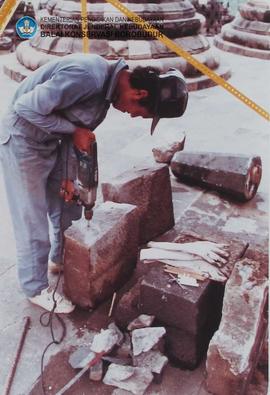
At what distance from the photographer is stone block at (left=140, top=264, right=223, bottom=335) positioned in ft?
9.09

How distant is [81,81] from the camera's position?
2.72 meters

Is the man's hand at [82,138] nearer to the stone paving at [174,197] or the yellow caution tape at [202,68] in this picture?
the stone paving at [174,197]

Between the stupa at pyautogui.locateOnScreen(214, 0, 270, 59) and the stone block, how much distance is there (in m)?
10.0

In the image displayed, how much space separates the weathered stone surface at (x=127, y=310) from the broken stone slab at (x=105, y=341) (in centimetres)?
17

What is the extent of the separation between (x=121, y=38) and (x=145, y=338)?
22.7 ft

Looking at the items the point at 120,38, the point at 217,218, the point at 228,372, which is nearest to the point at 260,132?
the point at 217,218

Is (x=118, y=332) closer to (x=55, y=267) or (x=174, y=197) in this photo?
(x=55, y=267)

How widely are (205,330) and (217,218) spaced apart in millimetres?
1799

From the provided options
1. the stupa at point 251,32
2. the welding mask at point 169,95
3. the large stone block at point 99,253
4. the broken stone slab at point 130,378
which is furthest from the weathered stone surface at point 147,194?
the stupa at point 251,32

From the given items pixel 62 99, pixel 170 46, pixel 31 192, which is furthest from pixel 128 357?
pixel 170 46

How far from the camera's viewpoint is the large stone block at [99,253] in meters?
3.14

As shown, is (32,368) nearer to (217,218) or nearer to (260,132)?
(217,218)

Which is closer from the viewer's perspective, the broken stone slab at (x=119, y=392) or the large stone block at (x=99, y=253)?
the broken stone slab at (x=119, y=392)

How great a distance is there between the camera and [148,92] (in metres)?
2.83
